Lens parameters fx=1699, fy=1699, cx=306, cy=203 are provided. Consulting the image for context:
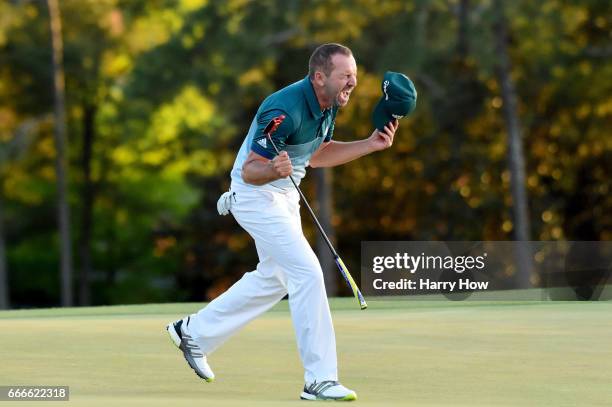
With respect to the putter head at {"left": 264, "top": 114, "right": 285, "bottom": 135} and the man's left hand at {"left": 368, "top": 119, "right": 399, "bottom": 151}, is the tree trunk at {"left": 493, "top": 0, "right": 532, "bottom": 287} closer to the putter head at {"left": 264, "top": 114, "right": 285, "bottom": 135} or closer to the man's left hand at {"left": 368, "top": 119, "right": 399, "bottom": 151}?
the man's left hand at {"left": 368, "top": 119, "right": 399, "bottom": 151}

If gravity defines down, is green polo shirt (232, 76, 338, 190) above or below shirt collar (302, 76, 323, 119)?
below

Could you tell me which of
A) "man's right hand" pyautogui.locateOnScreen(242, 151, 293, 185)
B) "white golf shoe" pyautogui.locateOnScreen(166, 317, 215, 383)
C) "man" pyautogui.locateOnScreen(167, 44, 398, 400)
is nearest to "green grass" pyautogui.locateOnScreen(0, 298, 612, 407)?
"white golf shoe" pyautogui.locateOnScreen(166, 317, 215, 383)

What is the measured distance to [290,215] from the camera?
382 inches

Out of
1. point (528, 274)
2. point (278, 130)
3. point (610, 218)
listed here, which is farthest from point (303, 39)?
point (278, 130)

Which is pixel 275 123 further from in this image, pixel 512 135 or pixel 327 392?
pixel 512 135

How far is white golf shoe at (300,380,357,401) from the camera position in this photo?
8.98 m

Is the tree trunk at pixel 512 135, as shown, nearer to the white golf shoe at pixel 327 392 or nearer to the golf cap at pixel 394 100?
the golf cap at pixel 394 100

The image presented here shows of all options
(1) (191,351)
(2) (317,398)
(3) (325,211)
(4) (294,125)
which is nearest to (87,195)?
(3) (325,211)

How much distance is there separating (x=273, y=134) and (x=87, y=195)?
49007 mm

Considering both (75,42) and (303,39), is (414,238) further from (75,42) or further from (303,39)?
(75,42)

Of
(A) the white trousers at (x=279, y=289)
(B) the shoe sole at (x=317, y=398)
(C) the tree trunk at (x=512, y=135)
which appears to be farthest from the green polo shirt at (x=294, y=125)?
(C) the tree trunk at (x=512, y=135)

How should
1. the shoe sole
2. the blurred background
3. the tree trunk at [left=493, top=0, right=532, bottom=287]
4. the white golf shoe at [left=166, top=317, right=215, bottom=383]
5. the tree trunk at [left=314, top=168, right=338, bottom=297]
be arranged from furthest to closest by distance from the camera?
the tree trunk at [left=314, top=168, right=338, bottom=297] → the blurred background → the tree trunk at [left=493, top=0, right=532, bottom=287] → the white golf shoe at [left=166, top=317, right=215, bottom=383] → the shoe sole

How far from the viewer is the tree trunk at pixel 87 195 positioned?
184ft

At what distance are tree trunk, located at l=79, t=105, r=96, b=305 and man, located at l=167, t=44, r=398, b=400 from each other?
45.8 m
